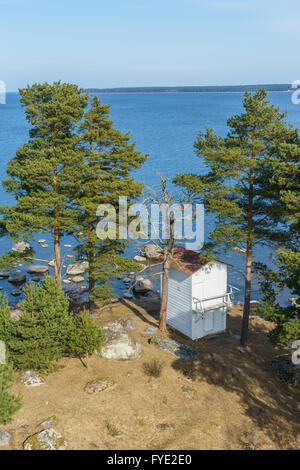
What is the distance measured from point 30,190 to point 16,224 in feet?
8.12

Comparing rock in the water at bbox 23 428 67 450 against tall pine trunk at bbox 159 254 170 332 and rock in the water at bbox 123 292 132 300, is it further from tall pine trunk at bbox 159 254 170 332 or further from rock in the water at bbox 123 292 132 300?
rock in the water at bbox 123 292 132 300

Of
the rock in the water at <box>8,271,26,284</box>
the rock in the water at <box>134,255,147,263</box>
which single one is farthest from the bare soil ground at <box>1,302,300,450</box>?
the rock in the water at <box>8,271,26,284</box>

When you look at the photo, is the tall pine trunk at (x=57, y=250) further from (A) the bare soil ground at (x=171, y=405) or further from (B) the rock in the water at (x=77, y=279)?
(B) the rock in the water at (x=77, y=279)

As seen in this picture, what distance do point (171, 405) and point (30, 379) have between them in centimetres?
714

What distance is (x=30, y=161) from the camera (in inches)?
881

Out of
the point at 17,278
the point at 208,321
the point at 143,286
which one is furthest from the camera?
the point at 17,278

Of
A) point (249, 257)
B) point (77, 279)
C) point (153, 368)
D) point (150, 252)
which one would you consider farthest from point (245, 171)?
point (150, 252)

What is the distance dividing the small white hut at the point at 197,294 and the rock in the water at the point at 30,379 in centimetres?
1060

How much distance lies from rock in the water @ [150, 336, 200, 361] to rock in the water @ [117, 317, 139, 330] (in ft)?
9.13

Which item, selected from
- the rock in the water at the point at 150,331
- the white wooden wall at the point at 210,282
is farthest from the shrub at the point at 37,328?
the white wooden wall at the point at 210,282

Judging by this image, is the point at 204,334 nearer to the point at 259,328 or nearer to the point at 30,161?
the point at 259,328

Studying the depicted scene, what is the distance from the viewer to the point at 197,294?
25.7m

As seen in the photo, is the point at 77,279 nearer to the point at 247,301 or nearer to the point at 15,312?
the point at 15,312
